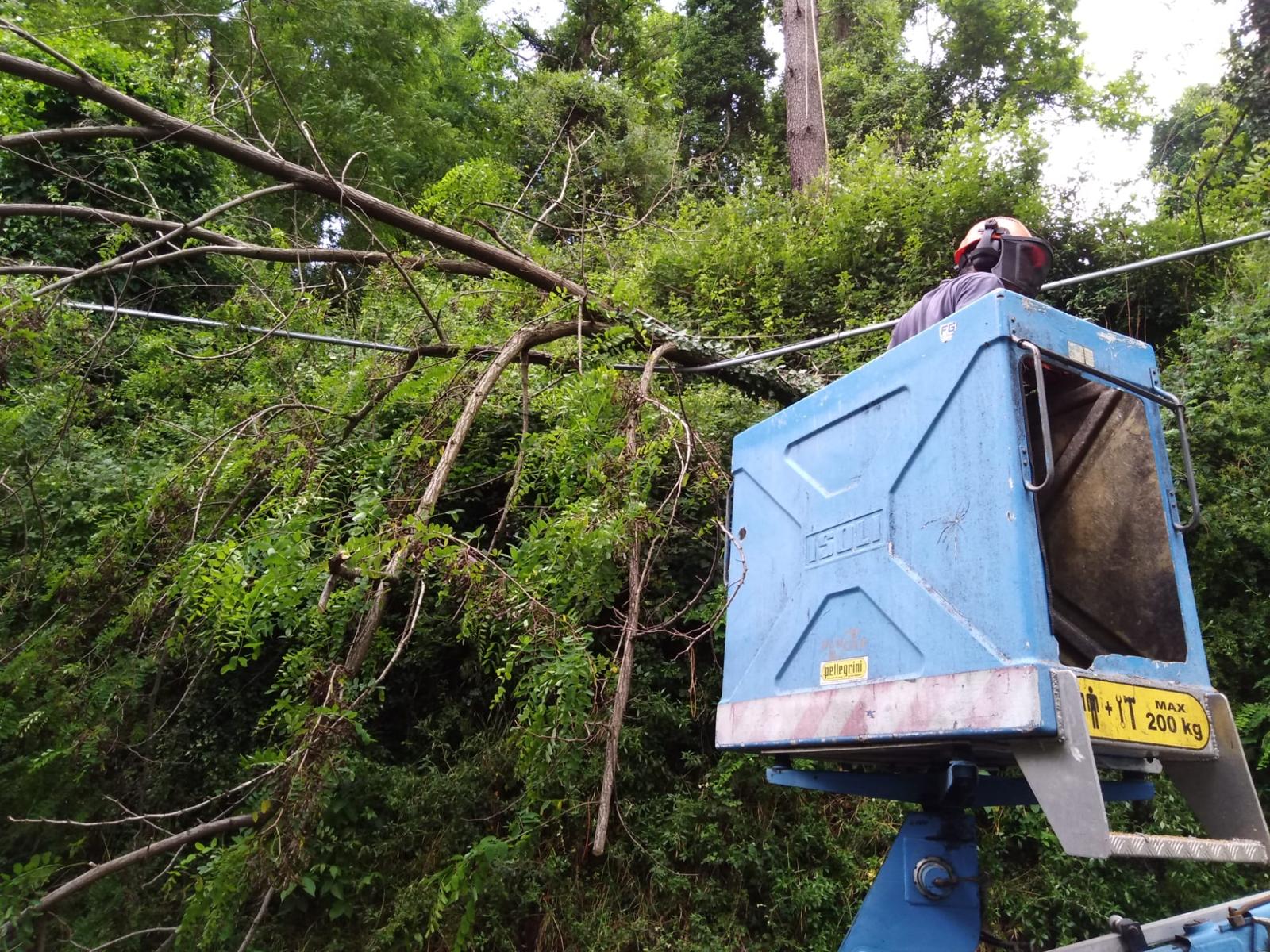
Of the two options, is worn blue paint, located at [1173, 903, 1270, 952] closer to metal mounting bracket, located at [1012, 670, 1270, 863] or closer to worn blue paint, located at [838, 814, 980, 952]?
metal mounting bracket, located at [1012, 670, 1270, 863]

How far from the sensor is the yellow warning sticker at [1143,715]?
1.84m

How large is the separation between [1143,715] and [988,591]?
0.47 meters

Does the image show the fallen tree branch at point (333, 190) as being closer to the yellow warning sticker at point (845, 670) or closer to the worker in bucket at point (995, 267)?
the worker in bucket at point (995, 267)

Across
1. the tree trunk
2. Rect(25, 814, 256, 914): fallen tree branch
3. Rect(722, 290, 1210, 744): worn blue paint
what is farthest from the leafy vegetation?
the tree trunk

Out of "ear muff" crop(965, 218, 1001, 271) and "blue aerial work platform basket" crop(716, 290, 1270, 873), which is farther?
"ear muff" crop(965, 218, 1001, 271)

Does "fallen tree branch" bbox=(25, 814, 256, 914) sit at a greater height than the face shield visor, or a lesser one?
lesser

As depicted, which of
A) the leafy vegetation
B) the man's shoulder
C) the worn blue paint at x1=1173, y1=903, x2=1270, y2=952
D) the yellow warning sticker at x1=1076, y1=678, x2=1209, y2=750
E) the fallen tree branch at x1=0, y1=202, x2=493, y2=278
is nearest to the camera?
the yellow warning sticker at x1=1076, y1=678, x2=1209, y2=750

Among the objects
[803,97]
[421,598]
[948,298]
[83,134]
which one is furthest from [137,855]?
[803,97]

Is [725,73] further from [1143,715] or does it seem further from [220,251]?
[1143,715]

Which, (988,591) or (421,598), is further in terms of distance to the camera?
(421,598)

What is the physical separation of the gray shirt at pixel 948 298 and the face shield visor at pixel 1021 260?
2.4 inches

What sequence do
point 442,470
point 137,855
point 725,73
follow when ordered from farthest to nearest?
point 725,73 < point 442,470 < point 137,855

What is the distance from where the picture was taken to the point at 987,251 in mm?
2820

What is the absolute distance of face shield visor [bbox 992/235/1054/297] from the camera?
2.78 metres
